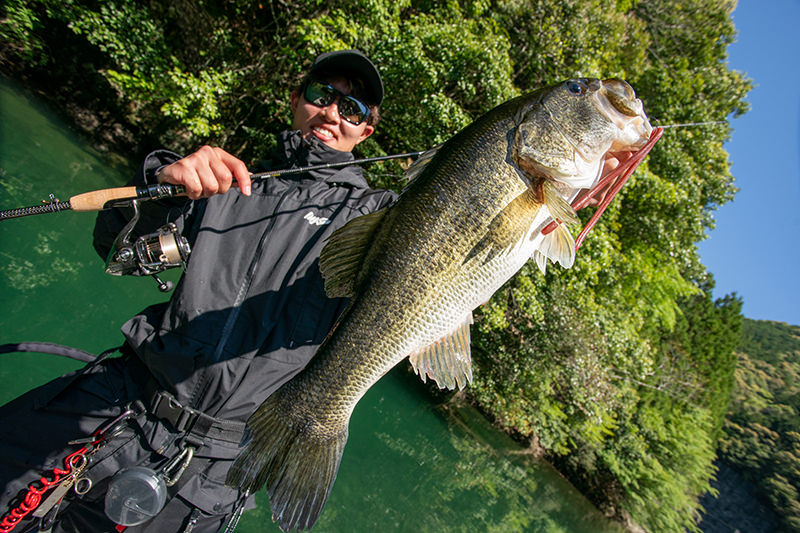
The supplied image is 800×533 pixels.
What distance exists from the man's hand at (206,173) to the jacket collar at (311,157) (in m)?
0.65

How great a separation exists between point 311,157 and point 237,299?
3.17 ft

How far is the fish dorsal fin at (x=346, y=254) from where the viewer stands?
5.11 ft

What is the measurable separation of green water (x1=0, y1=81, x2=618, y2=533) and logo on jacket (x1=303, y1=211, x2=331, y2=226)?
3.81 m

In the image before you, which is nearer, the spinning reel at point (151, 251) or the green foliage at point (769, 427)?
the spinning reel at point (151, 251)

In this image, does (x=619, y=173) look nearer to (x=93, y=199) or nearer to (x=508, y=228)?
(x=508, y=228)

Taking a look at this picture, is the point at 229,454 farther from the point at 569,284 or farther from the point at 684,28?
the point at 684,28

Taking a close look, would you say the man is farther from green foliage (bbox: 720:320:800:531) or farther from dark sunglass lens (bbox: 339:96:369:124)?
green foliage (bbox: 720:320:800:531)

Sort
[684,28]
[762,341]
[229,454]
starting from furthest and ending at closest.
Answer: [762,341], [684,28], [229,454]

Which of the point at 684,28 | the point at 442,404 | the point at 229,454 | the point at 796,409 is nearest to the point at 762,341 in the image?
the point at 796,409

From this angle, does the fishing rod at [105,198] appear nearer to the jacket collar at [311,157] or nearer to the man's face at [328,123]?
the jacket collar at [311,157]

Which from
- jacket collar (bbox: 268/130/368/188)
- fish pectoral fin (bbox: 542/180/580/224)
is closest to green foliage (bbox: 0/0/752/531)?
jacket collar (bbox: 268/130/368/188)

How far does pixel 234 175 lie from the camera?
5.35 ft

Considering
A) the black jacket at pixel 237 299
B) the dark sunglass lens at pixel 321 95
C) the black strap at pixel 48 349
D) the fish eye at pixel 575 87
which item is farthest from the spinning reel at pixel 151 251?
the fish eye at pixel 575 87

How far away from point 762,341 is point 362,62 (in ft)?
186
